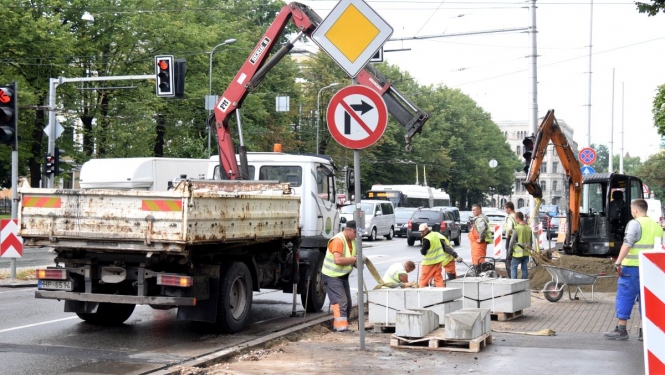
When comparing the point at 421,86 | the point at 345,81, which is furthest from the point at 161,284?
the point at 421,86

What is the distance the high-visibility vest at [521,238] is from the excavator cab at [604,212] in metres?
5.70

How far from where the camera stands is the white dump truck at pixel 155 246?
10594mm

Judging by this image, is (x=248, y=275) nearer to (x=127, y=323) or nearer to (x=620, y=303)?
(x=127, y=323)

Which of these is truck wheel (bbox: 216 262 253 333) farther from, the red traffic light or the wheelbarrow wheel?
the red traffic light

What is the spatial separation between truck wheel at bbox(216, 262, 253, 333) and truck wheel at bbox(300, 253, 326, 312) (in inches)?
82.7

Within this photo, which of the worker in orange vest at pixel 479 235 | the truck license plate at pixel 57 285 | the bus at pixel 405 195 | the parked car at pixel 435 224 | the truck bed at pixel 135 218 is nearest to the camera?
the truck bed at pixel 135 218

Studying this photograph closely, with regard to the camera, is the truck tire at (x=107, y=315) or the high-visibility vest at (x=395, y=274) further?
the high-visibility vest at (x=395, y=274)

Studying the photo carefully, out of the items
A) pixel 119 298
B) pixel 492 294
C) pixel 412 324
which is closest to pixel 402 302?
pixel 412 324

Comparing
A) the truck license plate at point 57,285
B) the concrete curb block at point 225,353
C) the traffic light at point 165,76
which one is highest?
the traffic light at point 165,76

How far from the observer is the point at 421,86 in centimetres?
8588

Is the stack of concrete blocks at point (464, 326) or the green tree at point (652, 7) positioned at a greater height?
the green tree at point (652, 7)

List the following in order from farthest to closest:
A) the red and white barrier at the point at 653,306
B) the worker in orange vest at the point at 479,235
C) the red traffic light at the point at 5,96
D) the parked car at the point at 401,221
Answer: the parked car at the point at 401,221, the worker in orange vest at the point at 479,235, the red traffic light at the point at 5,96, the red and white barrier at the point at 653,306

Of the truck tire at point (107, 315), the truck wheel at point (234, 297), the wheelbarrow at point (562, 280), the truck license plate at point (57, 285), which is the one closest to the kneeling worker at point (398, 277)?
the truck wheel at point (234, 297)

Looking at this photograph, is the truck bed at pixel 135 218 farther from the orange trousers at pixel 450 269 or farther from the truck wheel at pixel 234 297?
the orange trousers at pixel 450 269
